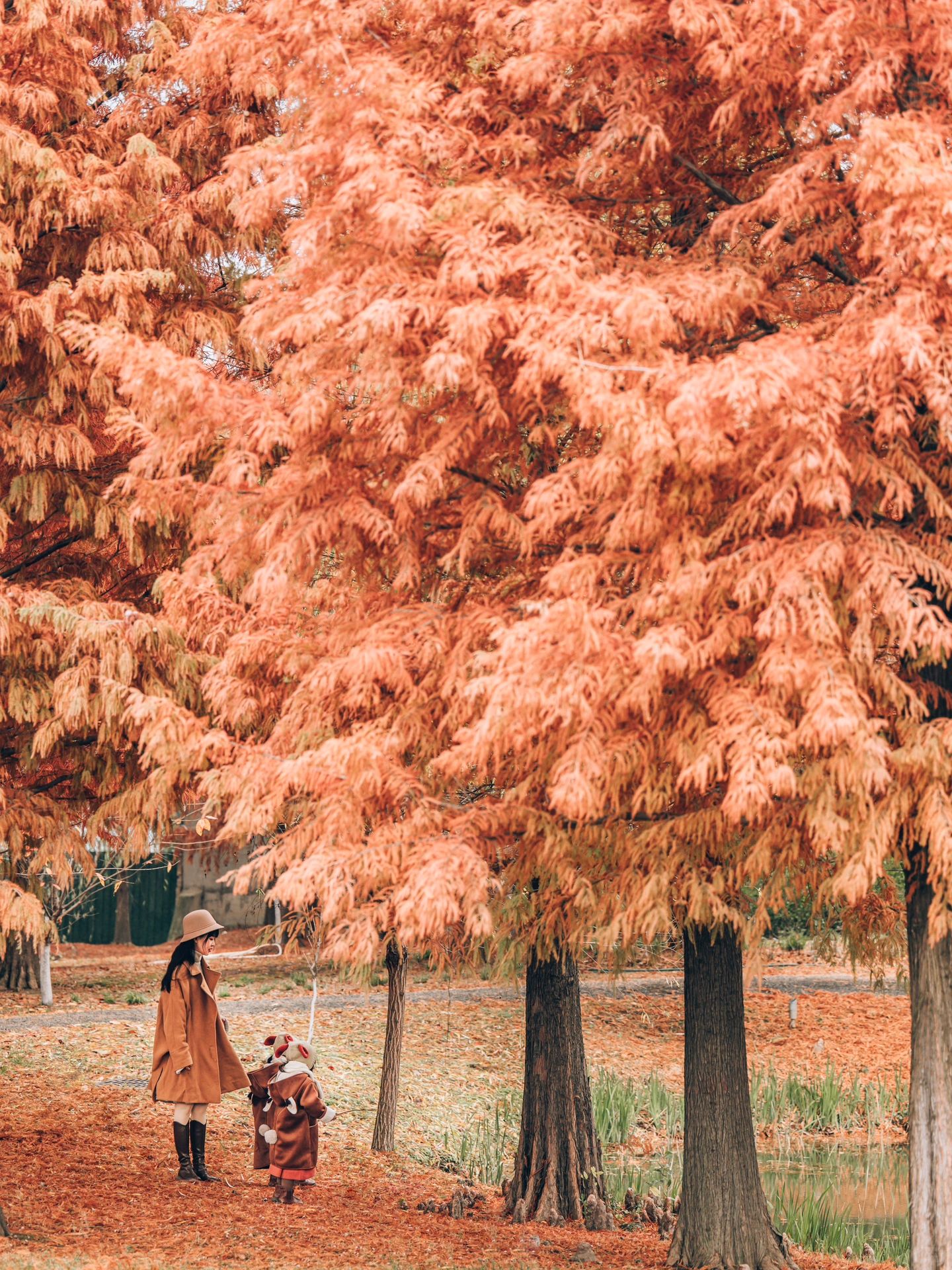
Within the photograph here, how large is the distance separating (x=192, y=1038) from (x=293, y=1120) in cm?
88

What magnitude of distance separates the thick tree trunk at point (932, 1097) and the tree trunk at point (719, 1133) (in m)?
2.09

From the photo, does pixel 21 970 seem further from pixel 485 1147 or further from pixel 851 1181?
pixel 851 1181

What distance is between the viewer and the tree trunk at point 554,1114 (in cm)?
1020

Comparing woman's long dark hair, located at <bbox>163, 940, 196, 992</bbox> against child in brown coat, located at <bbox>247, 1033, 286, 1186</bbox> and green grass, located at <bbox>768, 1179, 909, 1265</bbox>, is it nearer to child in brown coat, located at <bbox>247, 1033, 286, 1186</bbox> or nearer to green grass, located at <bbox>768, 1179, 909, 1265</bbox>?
child in brown coat, located at <bbox>247, 1033, 286, 1186</bbox>

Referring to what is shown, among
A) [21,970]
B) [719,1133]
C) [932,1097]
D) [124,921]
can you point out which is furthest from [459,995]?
[932,1097]

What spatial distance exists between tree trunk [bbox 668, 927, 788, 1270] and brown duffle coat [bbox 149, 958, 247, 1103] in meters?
2.91

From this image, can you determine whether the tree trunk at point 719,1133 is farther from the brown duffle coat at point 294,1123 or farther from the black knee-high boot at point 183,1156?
the black knee-high boot at point 183,1156

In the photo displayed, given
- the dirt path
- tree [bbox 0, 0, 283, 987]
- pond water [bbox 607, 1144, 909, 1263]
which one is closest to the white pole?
the dirt path

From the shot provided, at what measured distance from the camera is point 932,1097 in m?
6.35

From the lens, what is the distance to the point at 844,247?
248 inches

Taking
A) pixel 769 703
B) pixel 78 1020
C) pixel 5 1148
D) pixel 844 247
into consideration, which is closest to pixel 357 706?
pixel 769 703

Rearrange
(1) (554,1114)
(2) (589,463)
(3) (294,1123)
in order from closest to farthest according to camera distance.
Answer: (2) (589,463)
(3) (294,1123)
(1) (554,1114)

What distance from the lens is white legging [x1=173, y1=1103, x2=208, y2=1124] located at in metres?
8.67

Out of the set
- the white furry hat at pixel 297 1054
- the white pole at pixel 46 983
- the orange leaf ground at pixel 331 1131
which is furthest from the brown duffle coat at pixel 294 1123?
the white pole at pixel 46 983
